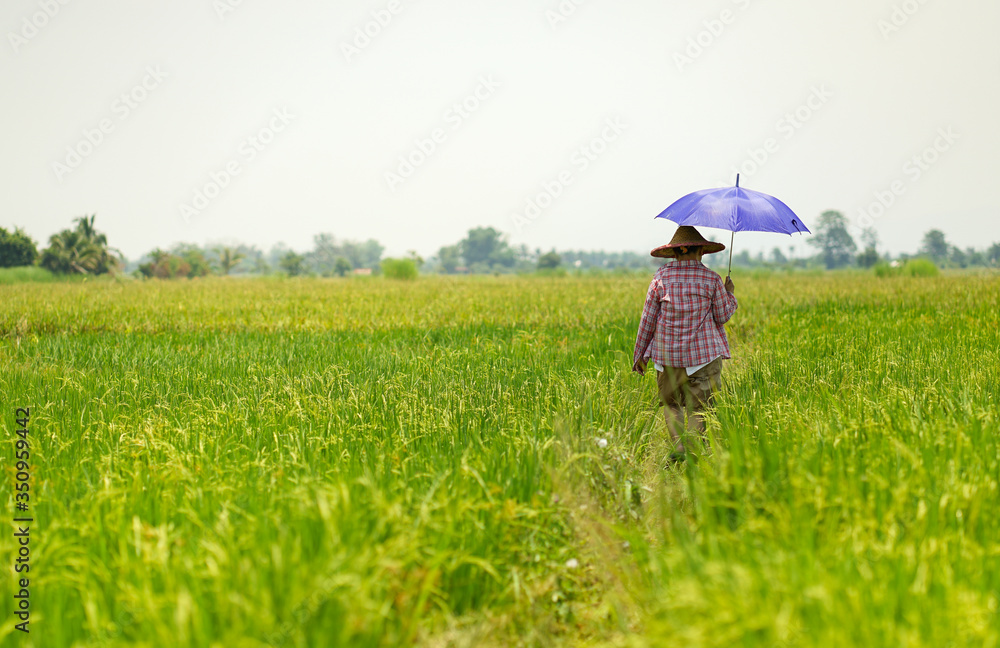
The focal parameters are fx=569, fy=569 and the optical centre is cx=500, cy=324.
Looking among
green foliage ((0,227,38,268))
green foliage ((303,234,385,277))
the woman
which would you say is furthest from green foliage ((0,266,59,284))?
green foliage ((303,234,385,277))

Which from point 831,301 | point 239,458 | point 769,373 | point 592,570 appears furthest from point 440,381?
point 831,301

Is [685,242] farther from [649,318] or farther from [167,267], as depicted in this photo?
[167,267]

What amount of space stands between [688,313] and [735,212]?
3.12 feet

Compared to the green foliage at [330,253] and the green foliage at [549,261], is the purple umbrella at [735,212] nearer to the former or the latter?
the green foliage at [549,261]

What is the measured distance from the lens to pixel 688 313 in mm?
4805

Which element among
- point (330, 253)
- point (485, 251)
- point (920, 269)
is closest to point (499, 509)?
point (920, 269)

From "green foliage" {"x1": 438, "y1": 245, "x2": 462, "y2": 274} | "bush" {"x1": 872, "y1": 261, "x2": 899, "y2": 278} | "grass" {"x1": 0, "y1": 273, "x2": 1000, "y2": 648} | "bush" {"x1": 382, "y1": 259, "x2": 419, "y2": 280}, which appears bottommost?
"grass" {"x1": 0, "y1": 273, "x2": 1000, "y2": 648}

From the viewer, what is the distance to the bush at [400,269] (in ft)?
136

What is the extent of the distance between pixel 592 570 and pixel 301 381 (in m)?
3.66

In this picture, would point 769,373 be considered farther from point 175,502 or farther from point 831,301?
point 831,301

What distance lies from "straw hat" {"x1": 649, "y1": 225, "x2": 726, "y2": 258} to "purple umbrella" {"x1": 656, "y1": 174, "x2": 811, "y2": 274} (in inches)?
4.2

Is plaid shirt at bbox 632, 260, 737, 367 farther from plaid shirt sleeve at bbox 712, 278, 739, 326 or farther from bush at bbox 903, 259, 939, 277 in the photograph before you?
bush at bbox 903, 259, 939, 277

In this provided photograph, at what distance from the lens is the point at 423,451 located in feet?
13.1

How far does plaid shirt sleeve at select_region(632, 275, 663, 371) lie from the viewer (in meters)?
4.96
